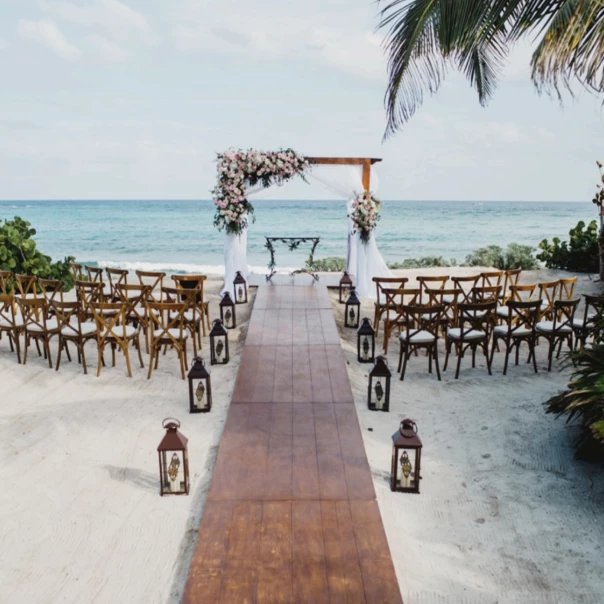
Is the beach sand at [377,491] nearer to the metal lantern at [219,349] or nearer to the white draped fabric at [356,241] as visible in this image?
the metal lantern at [219,349]

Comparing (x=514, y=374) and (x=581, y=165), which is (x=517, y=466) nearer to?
(x=514, y=374)

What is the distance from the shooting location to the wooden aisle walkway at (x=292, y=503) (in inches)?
114

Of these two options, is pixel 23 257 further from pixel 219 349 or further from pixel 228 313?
pixel 219 349

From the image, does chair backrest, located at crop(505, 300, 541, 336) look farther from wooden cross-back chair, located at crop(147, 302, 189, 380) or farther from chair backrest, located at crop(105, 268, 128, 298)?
chair backrest, located at crop(105, 268, 128, 298)

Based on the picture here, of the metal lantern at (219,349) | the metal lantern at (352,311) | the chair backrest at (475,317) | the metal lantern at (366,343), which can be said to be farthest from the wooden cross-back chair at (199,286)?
the chair backrest at (475,317)

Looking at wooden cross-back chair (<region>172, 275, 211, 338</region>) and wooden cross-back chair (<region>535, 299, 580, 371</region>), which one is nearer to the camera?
wooden cross-back chair (<region>535, 299, 580, 371</region>)

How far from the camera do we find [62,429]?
199 inches

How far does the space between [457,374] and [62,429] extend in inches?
156

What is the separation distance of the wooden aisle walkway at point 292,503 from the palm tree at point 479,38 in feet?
8.87

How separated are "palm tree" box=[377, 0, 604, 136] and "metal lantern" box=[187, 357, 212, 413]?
2.89 metres

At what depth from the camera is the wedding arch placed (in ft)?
31.0

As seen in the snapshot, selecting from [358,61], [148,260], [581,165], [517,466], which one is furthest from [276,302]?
[581,165]

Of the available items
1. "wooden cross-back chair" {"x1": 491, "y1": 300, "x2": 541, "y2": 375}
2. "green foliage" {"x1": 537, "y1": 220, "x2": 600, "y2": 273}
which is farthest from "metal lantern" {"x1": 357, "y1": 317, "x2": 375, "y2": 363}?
"green foliage" {"x1": 537, "y1": 220, "x2": 600, "y2": 273}

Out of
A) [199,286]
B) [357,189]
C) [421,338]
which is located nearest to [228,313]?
[199,286]
